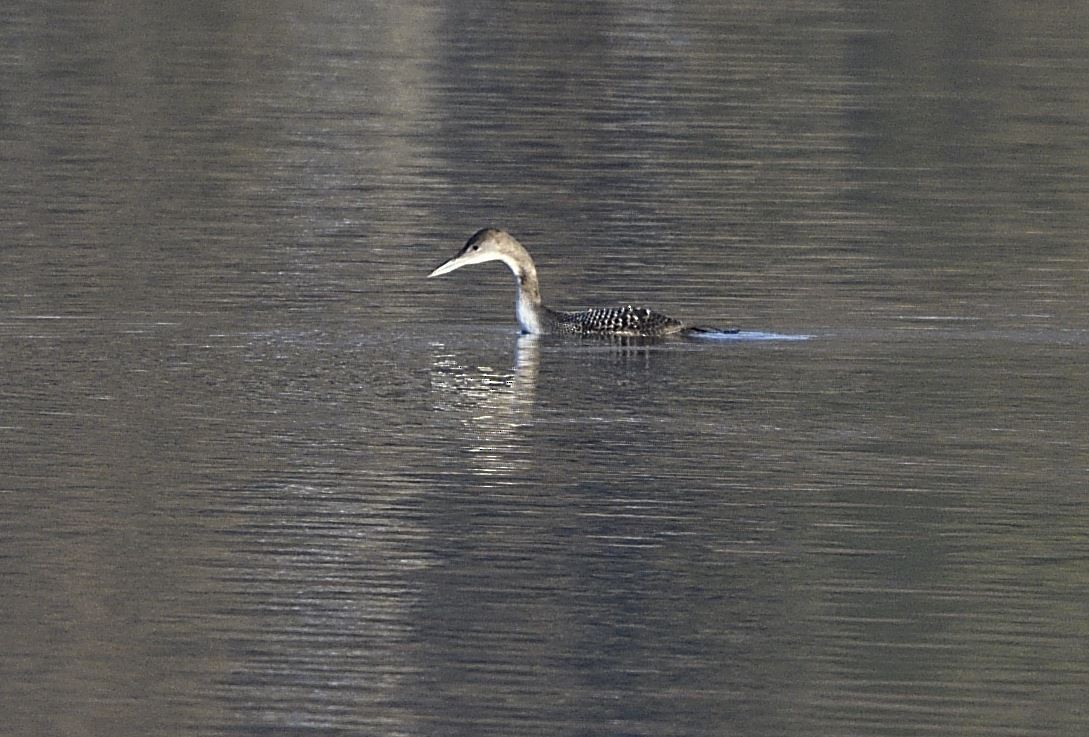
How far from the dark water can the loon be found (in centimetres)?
15

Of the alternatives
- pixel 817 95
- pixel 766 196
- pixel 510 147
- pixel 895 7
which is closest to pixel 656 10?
pixel 895 7

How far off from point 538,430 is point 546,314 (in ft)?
10.3

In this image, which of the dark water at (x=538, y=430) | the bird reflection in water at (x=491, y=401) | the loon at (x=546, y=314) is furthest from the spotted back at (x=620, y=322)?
the bird reflection in water at (x=491, y=401)

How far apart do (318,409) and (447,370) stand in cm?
148

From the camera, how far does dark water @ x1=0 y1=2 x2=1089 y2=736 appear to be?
9789 mm

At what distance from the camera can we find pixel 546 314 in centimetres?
1706

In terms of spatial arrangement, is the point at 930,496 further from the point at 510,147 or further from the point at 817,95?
the point at 817,95

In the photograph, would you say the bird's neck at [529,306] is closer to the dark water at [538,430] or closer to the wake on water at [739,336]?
the dark water at [538,430]

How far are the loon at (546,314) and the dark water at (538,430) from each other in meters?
0.15

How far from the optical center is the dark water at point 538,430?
9.79m

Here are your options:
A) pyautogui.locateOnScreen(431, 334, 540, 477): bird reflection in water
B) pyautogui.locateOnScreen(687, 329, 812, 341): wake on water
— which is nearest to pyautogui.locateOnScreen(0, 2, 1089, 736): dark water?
pyautogui.locateOnScreen(431, 334, 540, 477): bird reflection in water

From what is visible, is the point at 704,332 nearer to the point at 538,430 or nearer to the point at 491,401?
the point at 491,401

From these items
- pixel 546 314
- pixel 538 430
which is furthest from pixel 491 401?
pixel 546 314

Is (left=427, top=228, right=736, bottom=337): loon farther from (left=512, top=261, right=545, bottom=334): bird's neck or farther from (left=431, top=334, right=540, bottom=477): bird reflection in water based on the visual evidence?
(left=431, top=334, right=540, bottom=477): bird reflection in water
